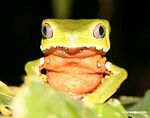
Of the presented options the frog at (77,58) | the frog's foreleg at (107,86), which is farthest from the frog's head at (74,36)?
the frog's foreleg at (107,86)

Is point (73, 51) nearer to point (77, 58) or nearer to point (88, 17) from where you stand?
point (77, 58)

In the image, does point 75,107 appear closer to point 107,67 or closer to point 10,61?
point 107,67

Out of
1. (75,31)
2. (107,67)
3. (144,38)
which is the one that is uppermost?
(75,31)

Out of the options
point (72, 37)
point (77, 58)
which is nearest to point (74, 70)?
point (77, 58)

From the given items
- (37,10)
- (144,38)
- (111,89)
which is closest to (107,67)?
(111,89)

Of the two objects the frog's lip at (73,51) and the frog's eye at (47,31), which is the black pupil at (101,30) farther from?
the frog's eye at (47,31)

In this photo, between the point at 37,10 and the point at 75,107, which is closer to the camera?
the point at 75,107

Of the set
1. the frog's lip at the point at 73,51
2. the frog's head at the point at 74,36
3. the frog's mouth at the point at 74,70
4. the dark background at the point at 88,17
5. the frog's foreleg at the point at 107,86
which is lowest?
the dark background at the point at 88,17

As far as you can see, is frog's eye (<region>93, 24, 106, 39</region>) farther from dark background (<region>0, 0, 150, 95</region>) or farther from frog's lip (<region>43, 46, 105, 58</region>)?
dark background (<region>0, 0, 150, 95</region>)
